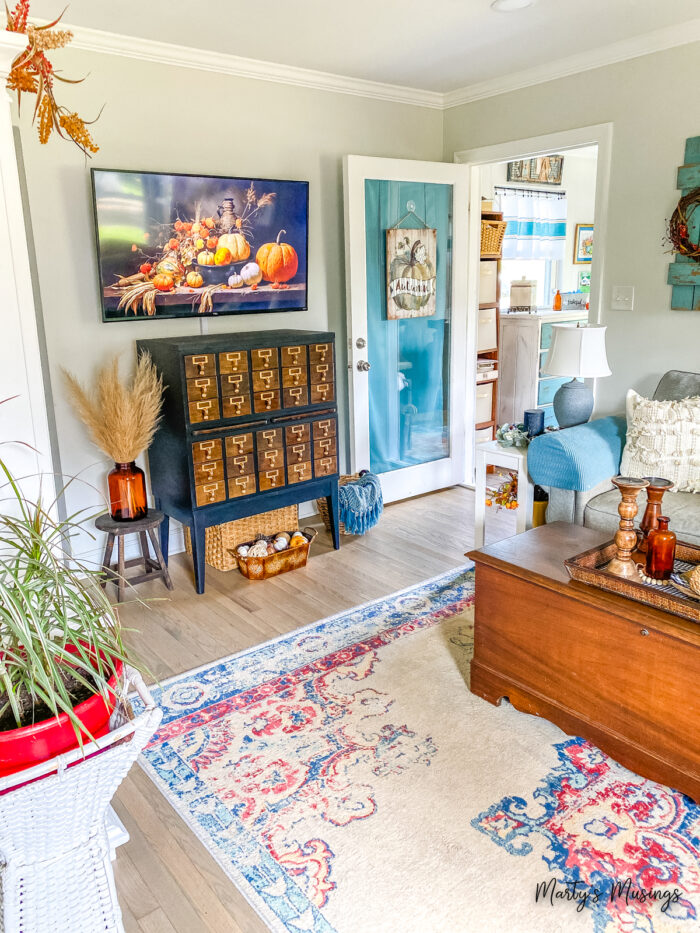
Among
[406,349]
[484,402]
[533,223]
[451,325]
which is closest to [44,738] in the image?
[406,349]

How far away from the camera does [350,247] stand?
392 cm

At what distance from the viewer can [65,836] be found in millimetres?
1325

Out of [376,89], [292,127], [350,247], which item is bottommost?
[350,247]

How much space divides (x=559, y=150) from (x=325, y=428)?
6.54ft

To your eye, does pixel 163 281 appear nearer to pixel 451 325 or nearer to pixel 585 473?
pixel 451 325

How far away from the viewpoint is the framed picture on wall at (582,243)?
6840 millimetres

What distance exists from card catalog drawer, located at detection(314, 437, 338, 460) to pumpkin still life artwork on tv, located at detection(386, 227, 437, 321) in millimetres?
971

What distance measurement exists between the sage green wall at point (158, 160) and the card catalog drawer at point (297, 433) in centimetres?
69

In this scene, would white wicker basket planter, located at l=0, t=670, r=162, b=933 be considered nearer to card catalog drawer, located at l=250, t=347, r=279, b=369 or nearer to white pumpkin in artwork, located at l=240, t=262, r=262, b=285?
card catalog drawer, located at l=250, t=347, r=279, b=369

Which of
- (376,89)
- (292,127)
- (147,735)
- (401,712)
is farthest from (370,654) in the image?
(376,89)

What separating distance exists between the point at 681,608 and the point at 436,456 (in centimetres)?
283

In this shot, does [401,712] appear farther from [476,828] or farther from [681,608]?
[681,608]

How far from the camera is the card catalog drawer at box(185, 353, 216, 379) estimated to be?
3105 mm

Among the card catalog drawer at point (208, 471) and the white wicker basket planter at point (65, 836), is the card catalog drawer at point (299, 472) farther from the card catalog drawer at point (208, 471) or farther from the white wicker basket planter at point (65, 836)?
the white wicker basket planter at point (65, 836)
